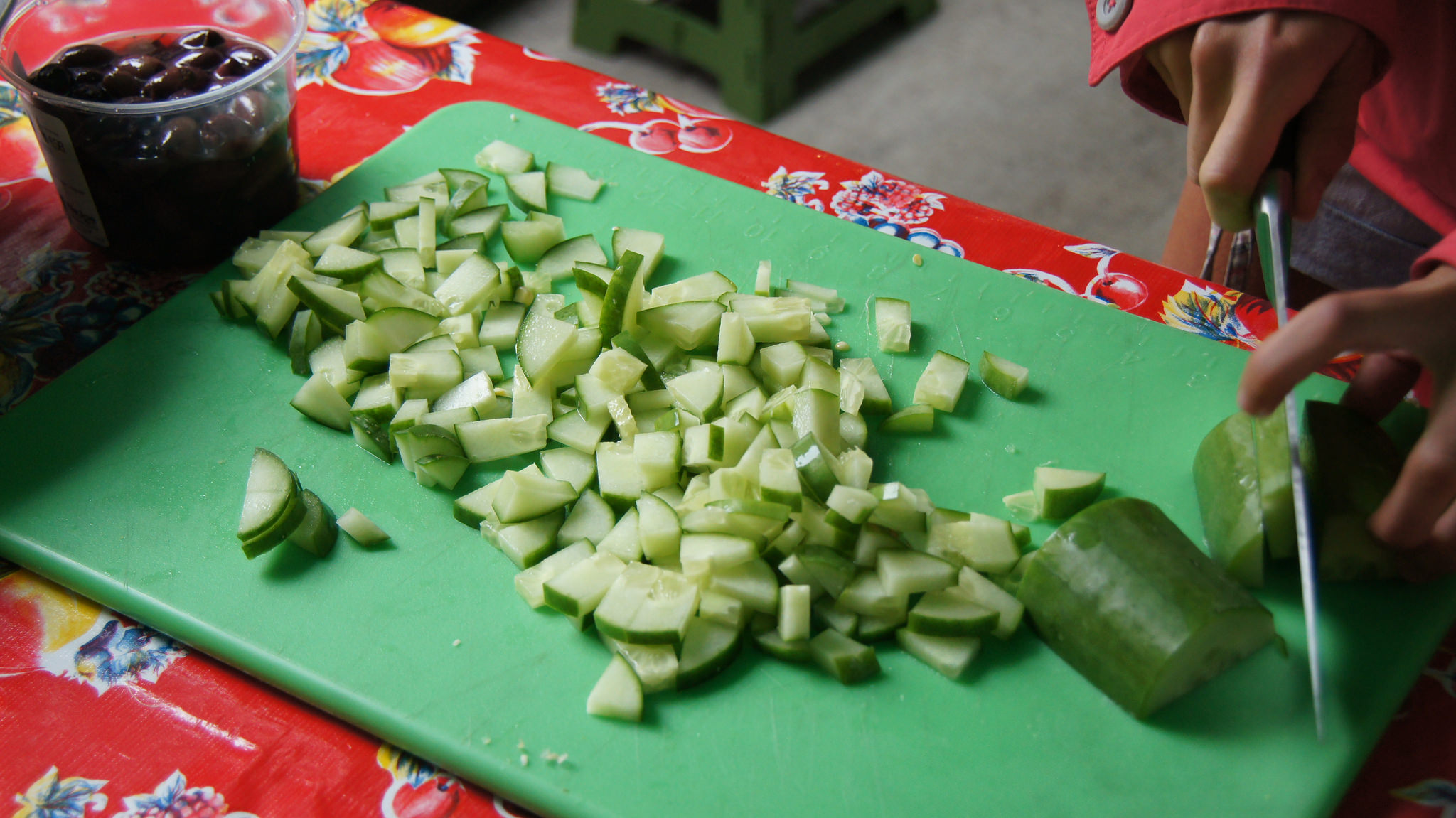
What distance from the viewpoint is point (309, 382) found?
1.60 meters

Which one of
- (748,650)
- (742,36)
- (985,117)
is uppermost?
(748,650)

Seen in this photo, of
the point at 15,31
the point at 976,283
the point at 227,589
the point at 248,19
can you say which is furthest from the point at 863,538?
the point at 15,31

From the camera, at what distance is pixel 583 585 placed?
1343mm

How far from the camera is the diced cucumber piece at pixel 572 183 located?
2025 millimetres

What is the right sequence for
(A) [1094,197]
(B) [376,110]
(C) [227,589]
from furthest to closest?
(A) [1094,197] < (B) [376,110] < (C) [227,589]

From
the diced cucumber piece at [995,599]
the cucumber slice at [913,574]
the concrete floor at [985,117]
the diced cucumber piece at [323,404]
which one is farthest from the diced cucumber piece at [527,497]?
the concrete floor at [985,117]

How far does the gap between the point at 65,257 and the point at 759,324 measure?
1.30 m

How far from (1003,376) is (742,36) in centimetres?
285

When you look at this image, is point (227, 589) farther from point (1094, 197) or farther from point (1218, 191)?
point (1094, 197)

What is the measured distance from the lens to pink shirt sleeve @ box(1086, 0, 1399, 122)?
4.61 ft

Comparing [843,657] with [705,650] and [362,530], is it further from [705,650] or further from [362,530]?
[362,530]

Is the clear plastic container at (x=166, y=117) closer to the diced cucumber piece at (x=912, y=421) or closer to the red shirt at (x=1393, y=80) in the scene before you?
the diced cucumber piece at (x=912, y=421)

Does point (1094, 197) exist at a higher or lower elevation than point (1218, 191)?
lower

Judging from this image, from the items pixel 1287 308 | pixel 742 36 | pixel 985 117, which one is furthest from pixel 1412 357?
pixel 985 117
